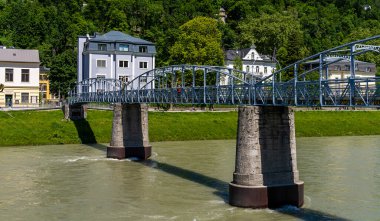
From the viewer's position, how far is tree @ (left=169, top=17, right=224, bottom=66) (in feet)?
266

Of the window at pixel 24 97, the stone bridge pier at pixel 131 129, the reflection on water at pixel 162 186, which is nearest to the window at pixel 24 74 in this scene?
the window at pixel 24 97

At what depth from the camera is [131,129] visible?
47.7 metres

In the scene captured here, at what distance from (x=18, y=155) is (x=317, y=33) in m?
126

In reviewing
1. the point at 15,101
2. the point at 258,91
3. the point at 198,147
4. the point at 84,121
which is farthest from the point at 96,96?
the point at 258,91

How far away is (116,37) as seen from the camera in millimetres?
86875

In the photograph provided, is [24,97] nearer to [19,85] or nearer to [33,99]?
[33,99]

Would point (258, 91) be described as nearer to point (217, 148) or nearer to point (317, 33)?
point (217, 148)

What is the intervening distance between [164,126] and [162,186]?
1308 inches

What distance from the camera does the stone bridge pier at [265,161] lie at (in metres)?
26.6

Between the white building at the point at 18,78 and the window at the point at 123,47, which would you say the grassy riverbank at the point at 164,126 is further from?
the window at the point at 123,47

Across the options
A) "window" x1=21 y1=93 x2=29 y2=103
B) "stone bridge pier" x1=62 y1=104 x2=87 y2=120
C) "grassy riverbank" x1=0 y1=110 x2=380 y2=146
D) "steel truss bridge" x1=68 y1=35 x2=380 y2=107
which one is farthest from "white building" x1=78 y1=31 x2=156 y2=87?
"steel truss bridge" x1=68 y1=35 x2=380 y2=107

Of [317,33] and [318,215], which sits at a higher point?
[317,33]

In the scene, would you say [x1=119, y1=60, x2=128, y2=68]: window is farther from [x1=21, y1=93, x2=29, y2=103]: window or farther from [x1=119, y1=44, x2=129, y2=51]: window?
[x1=21, y1=93, x2=29, y2=103]: window

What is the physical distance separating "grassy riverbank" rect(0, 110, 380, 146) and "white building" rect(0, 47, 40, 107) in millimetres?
13506
